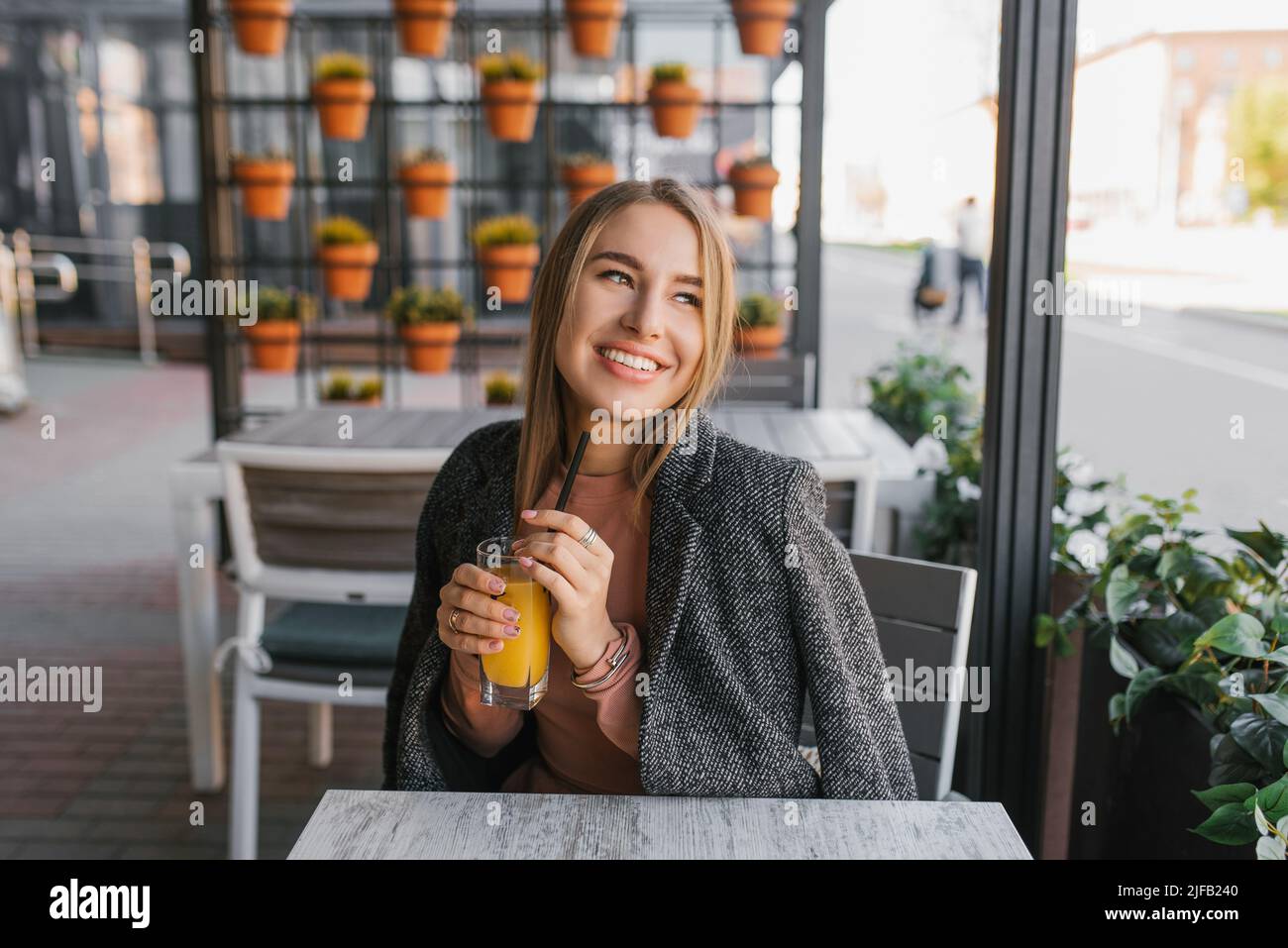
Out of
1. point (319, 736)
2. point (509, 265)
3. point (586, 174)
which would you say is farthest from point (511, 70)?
point (319, 736)

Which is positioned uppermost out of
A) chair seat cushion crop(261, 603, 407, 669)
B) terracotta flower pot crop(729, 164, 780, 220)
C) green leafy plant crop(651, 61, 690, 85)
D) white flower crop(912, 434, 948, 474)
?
green leafy plant crop(651, 61, 690, 85)

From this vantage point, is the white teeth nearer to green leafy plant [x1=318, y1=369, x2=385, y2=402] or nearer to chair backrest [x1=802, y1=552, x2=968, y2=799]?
chair backrest [x1=802, y1=552, x2=968, y2=799]

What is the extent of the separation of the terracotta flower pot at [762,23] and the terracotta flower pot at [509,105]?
0.84 meters

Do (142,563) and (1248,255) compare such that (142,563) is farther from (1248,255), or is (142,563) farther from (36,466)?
(1248,255)

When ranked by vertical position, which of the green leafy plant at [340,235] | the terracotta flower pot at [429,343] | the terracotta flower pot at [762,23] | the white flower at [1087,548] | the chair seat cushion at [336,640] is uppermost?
the terracotta flower pot at [762,23]

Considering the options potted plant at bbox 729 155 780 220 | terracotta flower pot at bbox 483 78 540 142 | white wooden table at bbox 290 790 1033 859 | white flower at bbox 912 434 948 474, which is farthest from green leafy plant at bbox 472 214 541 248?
white wooden table at bbox 290 790 1033 859

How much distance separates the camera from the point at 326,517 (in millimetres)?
2367

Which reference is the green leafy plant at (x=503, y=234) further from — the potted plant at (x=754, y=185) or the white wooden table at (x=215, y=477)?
the white wooden table at (x=215, y=477)

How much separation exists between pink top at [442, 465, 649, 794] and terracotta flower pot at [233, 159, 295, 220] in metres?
3.46

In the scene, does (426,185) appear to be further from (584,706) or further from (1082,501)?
(584,706)

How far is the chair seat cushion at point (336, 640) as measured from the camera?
2439mm

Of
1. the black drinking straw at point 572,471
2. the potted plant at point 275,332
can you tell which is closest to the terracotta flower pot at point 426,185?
the potted plant at point 275,332

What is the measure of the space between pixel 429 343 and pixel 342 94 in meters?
1.01

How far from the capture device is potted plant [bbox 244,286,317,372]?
4.71 metres
